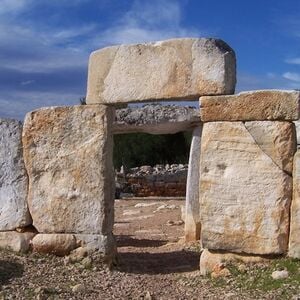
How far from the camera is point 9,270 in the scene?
7352 mm

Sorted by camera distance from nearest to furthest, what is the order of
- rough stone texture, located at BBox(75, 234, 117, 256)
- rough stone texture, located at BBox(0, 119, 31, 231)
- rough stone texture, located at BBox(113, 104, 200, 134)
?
rough stone texture, located at BBox(75, 234, 117, 256) → rough stone texture, located at BBox(0, 119, 31, 231) → rough stone texture, located at BBox(113, 104, 200, 134)

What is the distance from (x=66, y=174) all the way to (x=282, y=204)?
273cm

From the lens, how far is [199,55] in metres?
7.50

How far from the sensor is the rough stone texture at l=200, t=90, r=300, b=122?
23.3 feet

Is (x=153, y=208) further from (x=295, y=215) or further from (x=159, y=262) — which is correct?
(x=295, y=215)

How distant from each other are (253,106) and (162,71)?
1.20 metres

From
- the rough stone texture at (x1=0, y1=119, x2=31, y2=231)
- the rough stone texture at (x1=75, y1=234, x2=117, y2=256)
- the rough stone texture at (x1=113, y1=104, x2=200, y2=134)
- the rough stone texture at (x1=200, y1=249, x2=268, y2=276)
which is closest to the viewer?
the rough stone texture at (x1=200, y1=249, x2=268, y2=276)

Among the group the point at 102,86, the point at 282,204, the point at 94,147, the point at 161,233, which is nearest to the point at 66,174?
the point at 94,147

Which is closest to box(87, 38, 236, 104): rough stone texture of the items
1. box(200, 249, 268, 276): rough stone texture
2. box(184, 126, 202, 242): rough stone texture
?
box(200, 249, 268, 276): rough stone texture

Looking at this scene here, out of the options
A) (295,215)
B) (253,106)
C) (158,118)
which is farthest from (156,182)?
(295,215)

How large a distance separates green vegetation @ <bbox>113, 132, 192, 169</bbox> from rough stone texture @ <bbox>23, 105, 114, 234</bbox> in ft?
69.9

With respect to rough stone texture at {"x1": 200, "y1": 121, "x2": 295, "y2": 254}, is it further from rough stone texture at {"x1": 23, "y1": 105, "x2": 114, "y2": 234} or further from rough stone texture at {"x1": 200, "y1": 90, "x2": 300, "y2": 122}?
rough stone texture at {"x1": 23, "y1": 105, "x2": 114, "y2": 234}

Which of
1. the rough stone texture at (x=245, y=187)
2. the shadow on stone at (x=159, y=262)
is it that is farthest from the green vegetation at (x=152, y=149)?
the rough stone texture at (x=245, y=187)

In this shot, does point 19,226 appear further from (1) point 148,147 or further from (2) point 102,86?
(1) point 148,147
